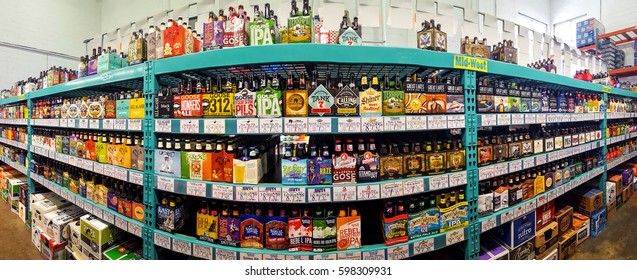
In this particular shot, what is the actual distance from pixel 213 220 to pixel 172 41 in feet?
3.66

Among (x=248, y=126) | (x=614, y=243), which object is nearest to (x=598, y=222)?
(x=614, y=243)

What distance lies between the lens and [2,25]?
4855 millimetres

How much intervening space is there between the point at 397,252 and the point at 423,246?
6.7 inches

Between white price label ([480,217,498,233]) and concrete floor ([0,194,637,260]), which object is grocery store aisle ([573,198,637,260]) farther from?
Answer: white price label ([480,217,498,233])

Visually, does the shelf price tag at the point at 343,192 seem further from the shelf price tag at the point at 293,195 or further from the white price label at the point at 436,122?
the white price label at the point at 436,122

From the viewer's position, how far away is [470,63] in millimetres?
1478

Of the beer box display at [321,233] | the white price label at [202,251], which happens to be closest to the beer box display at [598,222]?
the beer box display at [321,233]

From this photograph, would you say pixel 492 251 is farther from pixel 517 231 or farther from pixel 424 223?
pixel 424 223

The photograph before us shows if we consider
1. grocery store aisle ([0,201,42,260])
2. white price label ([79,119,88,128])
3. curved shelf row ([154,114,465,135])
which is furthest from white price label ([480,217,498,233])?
grocery store aisle ([0,201,42,260])

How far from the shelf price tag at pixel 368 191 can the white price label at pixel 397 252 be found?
326 mm

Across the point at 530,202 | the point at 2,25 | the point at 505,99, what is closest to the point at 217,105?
the point at 505,99

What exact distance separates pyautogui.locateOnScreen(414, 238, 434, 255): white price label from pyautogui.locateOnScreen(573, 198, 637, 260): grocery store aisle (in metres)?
1.81

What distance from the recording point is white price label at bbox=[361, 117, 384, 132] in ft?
4.12

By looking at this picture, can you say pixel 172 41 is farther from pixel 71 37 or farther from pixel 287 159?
pixel 71 37
